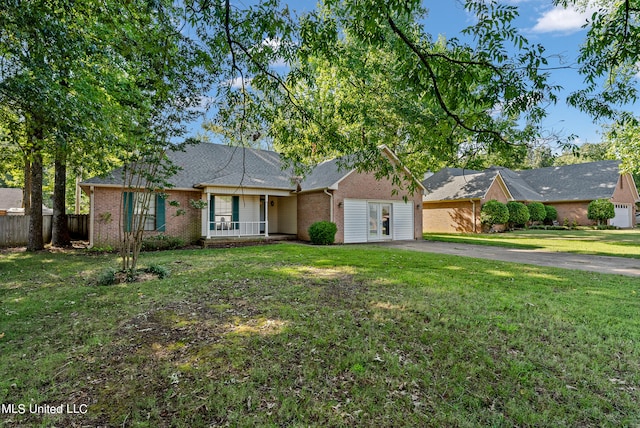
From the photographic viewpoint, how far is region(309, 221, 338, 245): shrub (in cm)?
1499

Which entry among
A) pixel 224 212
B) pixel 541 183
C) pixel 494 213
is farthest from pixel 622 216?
pixel 224 212

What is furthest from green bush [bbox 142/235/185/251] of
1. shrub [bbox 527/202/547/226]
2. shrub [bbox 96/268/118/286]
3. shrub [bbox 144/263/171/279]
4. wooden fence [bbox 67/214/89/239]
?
shrub [bbox 527/202/547/226]

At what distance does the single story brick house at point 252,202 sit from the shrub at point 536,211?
571 inches

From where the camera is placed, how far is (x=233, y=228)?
16.2 metres

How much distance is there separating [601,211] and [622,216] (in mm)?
5121

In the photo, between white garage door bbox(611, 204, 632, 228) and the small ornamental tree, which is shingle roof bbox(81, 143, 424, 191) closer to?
the small ornamental tree

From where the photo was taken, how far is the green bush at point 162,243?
1331 cm

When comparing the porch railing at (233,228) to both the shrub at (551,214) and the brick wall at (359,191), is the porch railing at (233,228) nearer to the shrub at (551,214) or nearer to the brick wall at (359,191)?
the brick wall at (359,191)

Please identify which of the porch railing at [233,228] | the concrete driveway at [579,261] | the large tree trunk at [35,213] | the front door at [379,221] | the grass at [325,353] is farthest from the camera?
the front door at [379,221]

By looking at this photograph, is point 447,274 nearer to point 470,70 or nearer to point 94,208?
point 470,70

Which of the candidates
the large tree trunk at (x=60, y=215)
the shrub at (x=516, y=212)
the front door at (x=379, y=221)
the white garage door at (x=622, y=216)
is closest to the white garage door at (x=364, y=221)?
the front door at (x=379, y=221)

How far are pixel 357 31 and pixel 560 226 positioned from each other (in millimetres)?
30399

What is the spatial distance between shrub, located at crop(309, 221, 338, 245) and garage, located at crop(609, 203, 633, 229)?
1068 inches

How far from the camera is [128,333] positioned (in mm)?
4230
